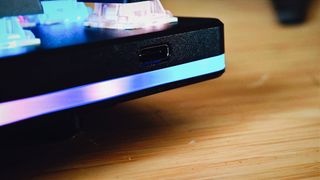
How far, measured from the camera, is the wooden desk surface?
2.17 feet

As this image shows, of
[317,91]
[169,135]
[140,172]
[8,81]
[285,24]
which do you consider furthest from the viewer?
[285,24]

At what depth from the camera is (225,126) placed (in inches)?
32.8

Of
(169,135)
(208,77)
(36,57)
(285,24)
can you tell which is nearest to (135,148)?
(169,135)

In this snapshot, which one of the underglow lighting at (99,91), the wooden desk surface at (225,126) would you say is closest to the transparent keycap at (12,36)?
the underglow lighting at (99,91)

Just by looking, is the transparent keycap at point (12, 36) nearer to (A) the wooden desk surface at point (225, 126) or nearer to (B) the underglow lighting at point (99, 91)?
(B) the underglow lighting at point (99, 91)

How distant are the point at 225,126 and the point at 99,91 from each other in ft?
1.17

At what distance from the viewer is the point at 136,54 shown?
57 centimetres

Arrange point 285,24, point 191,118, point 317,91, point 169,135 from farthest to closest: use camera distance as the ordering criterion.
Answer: point 285,24 → point 317,91 → point 191,118 → point 169,135

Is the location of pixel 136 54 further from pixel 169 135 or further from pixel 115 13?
pixel 169 135

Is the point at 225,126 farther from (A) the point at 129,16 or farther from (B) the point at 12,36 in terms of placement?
(B) the point at 12,36

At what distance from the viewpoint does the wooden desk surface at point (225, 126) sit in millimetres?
660

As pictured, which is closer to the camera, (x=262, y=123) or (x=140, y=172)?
(x=140, y=172)

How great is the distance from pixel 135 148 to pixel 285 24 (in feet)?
2.60

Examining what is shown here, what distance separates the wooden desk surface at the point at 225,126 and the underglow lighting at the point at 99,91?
142 mm
